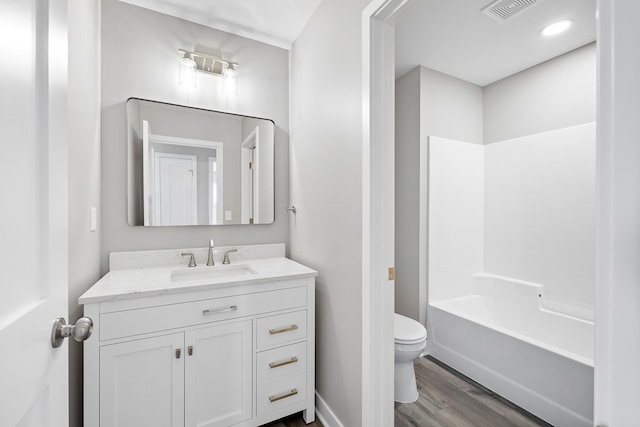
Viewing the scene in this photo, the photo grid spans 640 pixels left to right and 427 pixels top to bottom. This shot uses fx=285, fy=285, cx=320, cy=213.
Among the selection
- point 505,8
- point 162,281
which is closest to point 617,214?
point 162,281

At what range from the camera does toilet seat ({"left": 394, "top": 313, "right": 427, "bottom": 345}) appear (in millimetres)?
1771

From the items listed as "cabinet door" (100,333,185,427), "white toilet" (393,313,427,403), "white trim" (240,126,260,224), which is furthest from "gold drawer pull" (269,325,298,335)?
"white trim" (240,126,260,224)

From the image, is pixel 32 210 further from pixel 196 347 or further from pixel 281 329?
pixel 281 329

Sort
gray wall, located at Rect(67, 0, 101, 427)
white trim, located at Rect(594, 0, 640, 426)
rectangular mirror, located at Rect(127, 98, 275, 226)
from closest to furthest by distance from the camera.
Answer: white trim, located at Rect(594, 0, 640, 426)
gray wall, located at Rect(67, 0, 101, 427)
rectangular mirror, located at Rect(127, 98, 275, 226)

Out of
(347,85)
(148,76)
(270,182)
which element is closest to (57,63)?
(347,85)

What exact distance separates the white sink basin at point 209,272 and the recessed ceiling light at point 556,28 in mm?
2599

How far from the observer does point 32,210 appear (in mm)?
563

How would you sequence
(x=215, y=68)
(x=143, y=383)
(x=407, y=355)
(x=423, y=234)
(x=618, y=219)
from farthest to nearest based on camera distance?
(x=423, y=234), (x=215, y=68), (x=407, y=355), (x=143, y=383), (x=618, y=219)

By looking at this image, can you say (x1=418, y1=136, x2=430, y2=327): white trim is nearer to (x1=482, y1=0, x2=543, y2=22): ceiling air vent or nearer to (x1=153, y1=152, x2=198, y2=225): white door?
(x1=482, y1=0, x2=543, y2=22): ceiling air vent

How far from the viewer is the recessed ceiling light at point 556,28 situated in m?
1.93

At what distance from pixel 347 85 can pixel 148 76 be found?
1.31 m

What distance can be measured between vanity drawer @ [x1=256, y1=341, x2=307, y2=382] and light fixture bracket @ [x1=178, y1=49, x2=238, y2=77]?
1.88 meters

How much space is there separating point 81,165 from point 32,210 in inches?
38.7

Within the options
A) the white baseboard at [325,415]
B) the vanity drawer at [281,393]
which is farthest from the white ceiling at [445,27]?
the white baseboard at [325,415]
